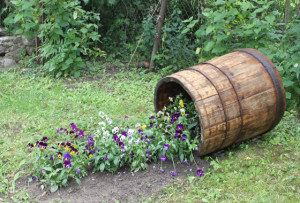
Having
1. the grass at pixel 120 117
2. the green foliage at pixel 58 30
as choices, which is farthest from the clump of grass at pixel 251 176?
the green foliage at pixel 58 30

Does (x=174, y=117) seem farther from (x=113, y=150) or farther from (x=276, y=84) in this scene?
(x=276, y=84)

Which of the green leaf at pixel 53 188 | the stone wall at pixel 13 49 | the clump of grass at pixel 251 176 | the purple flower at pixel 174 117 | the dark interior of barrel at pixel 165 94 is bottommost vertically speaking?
the clump of grass at pixel 251 176

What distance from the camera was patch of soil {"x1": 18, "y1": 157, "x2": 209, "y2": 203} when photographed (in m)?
2.91

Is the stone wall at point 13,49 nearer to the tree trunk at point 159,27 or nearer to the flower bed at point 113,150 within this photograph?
the tree trunk at point 159,27

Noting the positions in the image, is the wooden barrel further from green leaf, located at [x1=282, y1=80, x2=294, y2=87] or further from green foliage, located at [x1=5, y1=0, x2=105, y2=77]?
green foliage, located at [x1=5, y1=0, x2=105, y2=77]

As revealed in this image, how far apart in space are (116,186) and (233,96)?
4.75 ft

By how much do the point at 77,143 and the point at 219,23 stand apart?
2.46 metres

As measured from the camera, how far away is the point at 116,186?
3057 millimetres

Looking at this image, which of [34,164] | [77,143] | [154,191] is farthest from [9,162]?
[154,191]

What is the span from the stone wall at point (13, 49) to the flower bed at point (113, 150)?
12.5 ft

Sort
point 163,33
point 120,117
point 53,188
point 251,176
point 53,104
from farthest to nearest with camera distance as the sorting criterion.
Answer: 1. point 163,33
2. point 53,104
3. point 120,117
4. point 251,176
5. point 53,188

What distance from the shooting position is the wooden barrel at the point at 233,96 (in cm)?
328

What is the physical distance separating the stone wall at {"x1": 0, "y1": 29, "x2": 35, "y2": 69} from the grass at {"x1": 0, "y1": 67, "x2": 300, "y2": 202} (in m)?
0.51

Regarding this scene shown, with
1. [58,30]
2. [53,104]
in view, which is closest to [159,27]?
[58,30]
